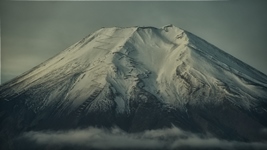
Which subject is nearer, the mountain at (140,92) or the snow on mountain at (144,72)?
the mountain at (140,92)

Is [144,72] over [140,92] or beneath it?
over

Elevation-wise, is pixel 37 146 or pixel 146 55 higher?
pixel 146 55

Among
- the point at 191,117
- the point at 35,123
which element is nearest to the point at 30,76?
the point at 35,123

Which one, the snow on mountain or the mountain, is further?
the snow on mountain

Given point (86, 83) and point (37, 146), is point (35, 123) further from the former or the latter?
point (86, 83)

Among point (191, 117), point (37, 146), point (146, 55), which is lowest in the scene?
point (37, 146)

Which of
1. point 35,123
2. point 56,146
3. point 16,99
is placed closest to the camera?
point 56,146

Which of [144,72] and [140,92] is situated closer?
[140,92]

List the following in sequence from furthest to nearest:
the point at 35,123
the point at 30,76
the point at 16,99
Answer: the point at 30,76 → the point at 16,99 → the point at 35,123
